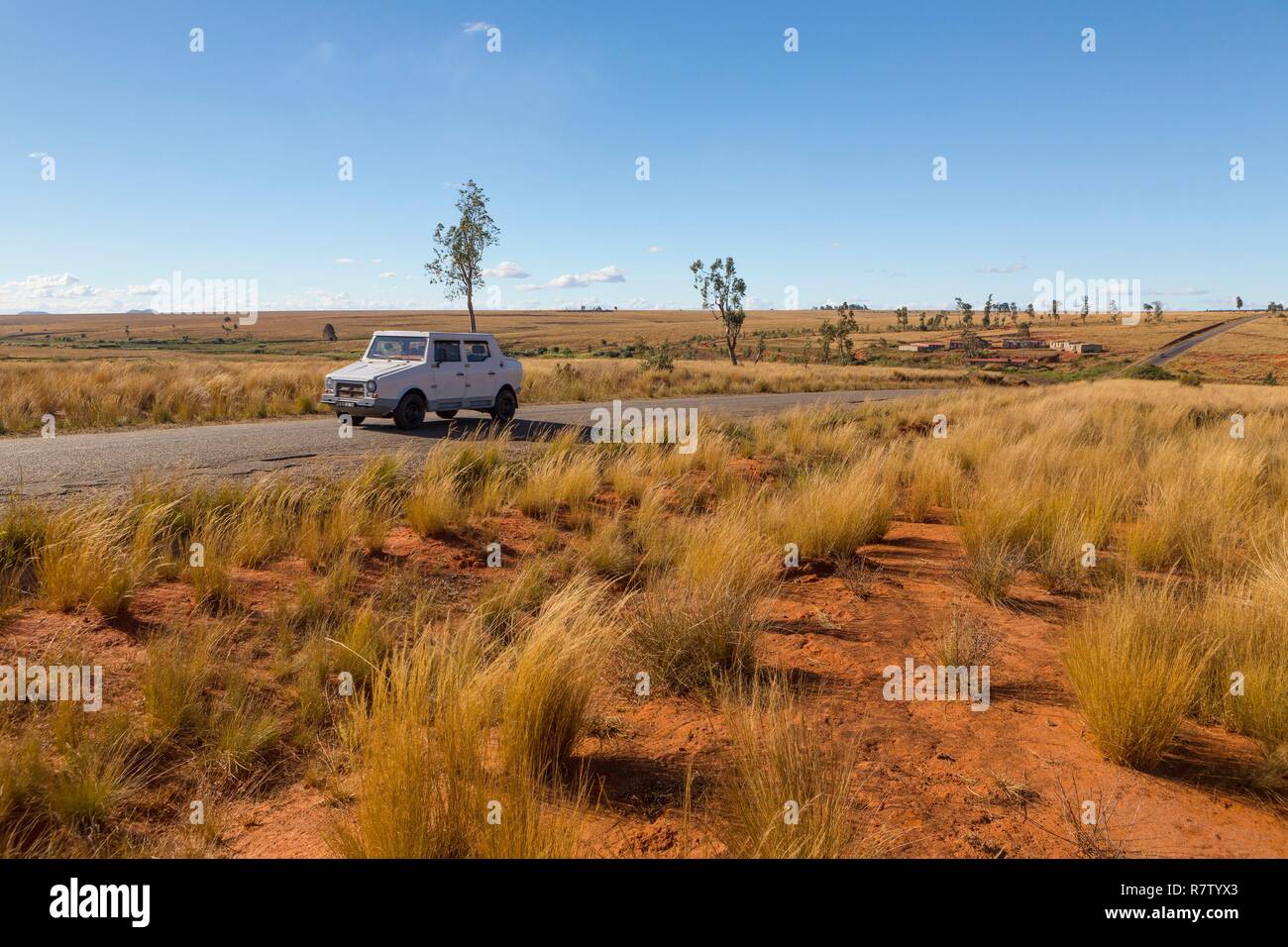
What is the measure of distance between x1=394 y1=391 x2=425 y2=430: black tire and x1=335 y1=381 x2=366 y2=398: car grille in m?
0.71

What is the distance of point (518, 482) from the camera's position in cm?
955

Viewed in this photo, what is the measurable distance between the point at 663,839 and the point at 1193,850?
214 cm

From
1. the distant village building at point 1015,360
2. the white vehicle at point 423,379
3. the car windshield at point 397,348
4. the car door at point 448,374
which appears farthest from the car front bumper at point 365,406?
the distant village building at point 1015,360

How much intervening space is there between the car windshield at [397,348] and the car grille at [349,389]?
118 cm

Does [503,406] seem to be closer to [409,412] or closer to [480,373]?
[480,373]

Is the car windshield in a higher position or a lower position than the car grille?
higher

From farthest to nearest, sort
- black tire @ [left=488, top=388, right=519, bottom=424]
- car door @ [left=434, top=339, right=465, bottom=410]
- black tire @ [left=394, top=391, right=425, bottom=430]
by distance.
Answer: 1. black tire @ [left=488, top=388, right=519, bottom=424]
2. car door @ [left=434, top=339, right=465, bottom=410]
3. black tire @ [left=394, top=391, right=425, bottom=430]

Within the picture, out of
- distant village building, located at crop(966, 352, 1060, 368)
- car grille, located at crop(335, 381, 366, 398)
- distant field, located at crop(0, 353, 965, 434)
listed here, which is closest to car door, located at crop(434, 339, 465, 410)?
car grille, located at crop(335, 381, 366, 398)

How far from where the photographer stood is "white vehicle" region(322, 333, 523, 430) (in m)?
13.9

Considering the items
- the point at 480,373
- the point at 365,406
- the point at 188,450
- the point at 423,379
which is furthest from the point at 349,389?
the point at 188,450

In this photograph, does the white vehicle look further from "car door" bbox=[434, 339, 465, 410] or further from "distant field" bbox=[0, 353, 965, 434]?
"distant field" bbox=[0, 353, 965, 434]

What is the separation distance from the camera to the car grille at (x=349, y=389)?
13.9 meters

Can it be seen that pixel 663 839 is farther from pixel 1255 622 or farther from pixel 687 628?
pixel 1255 622

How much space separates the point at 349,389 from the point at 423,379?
1339mm
